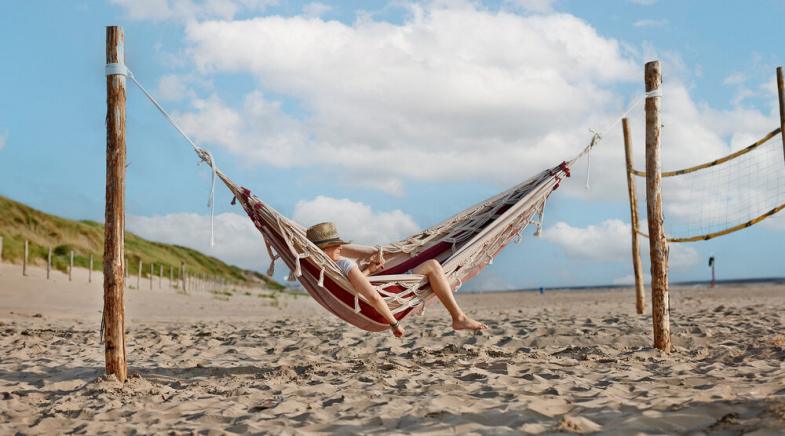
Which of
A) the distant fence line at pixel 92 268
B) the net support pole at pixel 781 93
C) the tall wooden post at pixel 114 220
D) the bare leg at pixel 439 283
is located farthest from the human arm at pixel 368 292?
the distant fence line at pixel 92 268

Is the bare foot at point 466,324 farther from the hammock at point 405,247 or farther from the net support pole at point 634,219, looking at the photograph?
the net support pole at point 634,219

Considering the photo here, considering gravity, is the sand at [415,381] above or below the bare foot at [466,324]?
below

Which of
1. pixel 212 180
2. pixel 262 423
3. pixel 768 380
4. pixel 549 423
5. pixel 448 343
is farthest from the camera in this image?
Result: pixel 448 343

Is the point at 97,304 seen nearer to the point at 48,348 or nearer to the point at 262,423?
the point at 48,348

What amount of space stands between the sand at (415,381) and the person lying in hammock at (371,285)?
242 mm

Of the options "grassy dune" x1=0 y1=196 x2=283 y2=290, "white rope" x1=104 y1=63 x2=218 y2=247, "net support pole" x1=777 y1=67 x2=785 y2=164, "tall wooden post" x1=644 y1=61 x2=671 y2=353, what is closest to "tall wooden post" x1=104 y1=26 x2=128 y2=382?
"white rope" x1=104 y1=63 x2=218 y2=247

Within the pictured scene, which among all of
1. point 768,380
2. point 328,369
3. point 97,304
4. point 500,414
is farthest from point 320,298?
point 97,304

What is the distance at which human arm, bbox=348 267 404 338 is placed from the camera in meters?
3.62

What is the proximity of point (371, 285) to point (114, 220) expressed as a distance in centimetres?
131

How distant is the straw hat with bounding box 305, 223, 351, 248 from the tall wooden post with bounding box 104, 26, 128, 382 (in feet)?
3.17

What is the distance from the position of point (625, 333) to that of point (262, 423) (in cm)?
327

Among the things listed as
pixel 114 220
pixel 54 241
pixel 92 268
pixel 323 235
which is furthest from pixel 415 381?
pixel 54 241

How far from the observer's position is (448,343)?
4957 millimetres

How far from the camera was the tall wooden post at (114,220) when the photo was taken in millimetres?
3521
